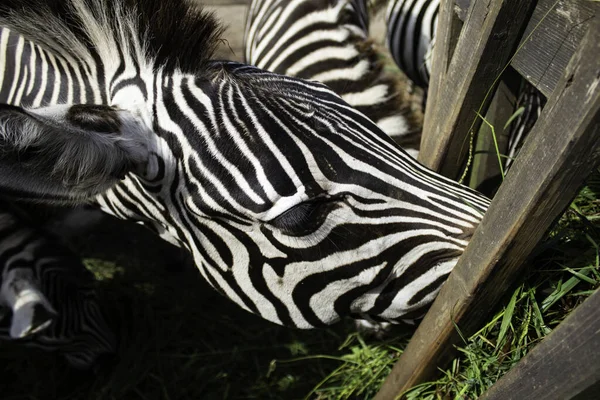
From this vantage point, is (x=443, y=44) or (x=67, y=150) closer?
(x=67, y=150)

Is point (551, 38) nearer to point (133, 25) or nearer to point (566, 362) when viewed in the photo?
point (566, 362)

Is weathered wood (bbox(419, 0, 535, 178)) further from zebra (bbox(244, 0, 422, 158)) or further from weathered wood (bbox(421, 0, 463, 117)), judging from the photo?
zebra (bbox(244, 0, 422, 158))

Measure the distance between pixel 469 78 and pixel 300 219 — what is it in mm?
816

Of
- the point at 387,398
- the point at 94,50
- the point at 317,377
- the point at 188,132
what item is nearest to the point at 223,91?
the point at 188,132

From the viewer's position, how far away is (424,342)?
5.79 feet

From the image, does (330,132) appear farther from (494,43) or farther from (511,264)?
(511,264)

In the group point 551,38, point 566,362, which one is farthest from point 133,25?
point 566,362

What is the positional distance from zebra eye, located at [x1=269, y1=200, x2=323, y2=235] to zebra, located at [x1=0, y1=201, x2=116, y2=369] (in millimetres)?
1760

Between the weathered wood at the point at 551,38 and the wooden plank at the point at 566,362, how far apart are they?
0.66m

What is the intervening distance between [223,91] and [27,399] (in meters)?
2.80

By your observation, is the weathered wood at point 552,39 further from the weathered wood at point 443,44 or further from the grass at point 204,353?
the grass at point 204,353

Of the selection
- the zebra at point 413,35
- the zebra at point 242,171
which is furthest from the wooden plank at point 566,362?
the zebra at point 413,35

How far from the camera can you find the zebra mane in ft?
5.90

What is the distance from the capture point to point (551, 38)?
1418 millimetres
